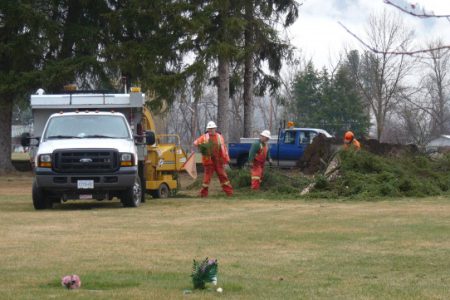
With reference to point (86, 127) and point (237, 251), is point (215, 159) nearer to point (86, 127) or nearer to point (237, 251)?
point (86, 127)

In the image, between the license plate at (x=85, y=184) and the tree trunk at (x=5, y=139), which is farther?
the tree trunk at (x=5, y=139)

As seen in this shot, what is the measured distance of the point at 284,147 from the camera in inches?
1519

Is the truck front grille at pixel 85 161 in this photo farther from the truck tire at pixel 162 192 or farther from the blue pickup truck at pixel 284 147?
the blue pickup truck at pixel 284 147

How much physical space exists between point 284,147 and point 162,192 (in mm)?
16473

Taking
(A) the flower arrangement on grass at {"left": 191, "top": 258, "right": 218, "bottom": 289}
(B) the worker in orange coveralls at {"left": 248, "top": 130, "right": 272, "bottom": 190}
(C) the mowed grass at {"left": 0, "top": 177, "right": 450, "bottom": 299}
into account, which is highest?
(B) the worker in orange coveralls at {"left": 248, "top": 130, "right": 272, "bottom": 190}

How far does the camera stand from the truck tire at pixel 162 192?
22.5m

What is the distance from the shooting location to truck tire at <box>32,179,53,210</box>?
18.4 metres

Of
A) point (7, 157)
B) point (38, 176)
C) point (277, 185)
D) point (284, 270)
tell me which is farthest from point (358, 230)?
point (7, 157)

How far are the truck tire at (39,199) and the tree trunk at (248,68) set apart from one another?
15.2m

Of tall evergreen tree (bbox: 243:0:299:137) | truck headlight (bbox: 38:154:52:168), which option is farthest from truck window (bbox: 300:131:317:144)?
truck headlight (bbox: 38:154:52:168)

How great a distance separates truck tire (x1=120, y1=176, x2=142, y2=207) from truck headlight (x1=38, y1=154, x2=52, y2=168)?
1774 mm

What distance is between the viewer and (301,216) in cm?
1622

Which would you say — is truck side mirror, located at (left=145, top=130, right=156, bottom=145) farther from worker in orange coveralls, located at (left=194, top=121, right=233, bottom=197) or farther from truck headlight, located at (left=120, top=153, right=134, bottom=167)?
worker in orange coveralls, located at (left=194, top=121, right=233, bottom=197)

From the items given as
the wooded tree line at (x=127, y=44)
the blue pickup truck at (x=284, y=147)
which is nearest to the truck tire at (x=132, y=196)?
the wooded tree line at (x=127, y=44)
